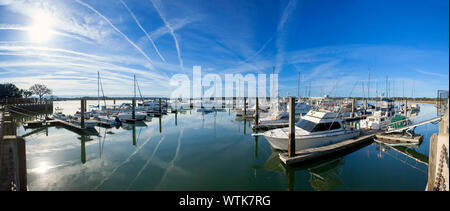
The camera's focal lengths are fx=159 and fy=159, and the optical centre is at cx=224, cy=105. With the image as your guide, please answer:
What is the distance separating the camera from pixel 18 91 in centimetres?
5012

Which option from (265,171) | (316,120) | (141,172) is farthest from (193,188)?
(316,120)

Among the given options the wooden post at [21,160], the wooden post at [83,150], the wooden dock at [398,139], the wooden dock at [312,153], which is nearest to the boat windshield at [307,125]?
the wooden dock at [312,153]

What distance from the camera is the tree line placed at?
43969 millimetres

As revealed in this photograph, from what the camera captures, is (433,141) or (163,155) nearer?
(433,141)

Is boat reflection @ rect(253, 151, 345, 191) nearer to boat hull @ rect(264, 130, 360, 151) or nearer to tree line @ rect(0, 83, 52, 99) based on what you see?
boat hull @ rect(264, 130, 360, 151)

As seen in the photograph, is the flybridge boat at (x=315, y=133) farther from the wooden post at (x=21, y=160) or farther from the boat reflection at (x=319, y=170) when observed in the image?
the wooden post at (x=21, y=160)

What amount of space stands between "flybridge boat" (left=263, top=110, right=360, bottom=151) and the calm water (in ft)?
3.93

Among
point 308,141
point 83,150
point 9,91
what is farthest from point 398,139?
point 9,91

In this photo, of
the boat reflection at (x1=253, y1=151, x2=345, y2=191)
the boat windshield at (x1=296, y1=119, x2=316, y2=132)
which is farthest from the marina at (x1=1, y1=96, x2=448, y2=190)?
the boat windshield at (x1=296, y1=119, x2=316, y2=132)
